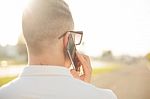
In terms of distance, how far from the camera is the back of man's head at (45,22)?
119 cm

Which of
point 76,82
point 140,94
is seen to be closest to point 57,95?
point 76,82

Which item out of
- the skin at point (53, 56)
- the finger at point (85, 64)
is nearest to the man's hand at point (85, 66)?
the finger at point (85, 64)

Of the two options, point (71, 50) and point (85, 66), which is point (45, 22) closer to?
point (71, 50)

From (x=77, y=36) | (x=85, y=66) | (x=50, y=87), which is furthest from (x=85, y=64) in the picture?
(x=50, y=87)

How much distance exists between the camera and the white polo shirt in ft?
3.91

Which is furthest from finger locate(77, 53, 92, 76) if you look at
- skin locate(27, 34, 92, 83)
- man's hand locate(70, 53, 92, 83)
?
skin locate(27, 34, 92, 83)

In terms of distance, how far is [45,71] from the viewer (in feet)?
3.95

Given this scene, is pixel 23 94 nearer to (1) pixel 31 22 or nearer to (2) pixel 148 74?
(1) pixel 31 22

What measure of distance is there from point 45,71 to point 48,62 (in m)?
0.03

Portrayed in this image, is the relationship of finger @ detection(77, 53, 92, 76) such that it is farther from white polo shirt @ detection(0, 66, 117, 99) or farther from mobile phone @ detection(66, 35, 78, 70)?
white polo shirt @ detection(0, 66, 117, 99)

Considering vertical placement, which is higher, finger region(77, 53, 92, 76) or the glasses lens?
the glasses lens

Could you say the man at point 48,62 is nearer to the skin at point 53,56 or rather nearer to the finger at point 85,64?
the skin at point 53,56

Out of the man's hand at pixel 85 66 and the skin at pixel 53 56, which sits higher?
the skin at pixel 53 56

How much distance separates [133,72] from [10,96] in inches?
411
